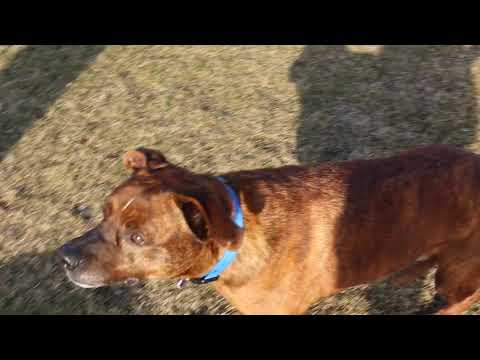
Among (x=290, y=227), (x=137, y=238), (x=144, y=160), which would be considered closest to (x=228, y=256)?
(x=290, y=227)

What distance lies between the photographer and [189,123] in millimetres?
6395

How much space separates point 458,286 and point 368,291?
0.91m

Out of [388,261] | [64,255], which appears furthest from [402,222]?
Answer: [64,255]

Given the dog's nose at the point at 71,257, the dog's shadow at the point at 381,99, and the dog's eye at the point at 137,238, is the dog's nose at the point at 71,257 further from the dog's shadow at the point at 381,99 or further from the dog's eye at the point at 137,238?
the dog's shadow at the point at 381,99

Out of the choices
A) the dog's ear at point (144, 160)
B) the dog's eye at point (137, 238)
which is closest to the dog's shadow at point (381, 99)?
the dog's ear at point (144, 160)

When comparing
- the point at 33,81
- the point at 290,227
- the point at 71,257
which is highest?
the point at 33,81

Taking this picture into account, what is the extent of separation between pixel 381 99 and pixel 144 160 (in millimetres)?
4048

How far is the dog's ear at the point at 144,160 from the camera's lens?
3.37 meters

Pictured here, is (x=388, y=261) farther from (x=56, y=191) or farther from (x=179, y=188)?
(x=56, y=191)

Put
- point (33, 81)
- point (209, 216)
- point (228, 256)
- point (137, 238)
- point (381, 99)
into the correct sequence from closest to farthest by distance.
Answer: point (209, 216)
point (137, 238)
point (228, 256)
point (381, 99)
point (33, 81)

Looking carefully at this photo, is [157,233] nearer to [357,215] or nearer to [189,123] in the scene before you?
[357,215]

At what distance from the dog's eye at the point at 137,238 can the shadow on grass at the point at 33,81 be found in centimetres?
430

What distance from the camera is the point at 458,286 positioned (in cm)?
365

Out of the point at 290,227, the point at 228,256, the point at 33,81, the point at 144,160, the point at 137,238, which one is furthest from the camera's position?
the point at 33,81
